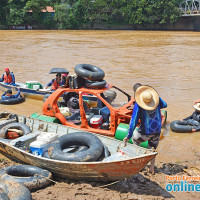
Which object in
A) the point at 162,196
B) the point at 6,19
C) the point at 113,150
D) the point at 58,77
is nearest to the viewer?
the point at 162,196

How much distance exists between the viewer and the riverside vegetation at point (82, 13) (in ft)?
180

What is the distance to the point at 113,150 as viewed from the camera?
20.3ft

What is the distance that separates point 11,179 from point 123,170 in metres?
2.17

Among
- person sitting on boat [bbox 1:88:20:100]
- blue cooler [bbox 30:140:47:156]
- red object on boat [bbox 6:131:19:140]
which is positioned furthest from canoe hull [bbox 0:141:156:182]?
person sitting on boat [bbox 1:88:20:100]

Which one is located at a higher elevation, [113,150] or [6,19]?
[6,19]

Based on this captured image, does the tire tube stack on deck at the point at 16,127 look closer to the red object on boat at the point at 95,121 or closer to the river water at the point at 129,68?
the red object on boat at the point at 95,121

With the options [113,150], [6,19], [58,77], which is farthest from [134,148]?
[6,19]

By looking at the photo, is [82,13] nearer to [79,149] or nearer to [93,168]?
[79,149]

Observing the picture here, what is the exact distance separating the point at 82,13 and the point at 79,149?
183 feet

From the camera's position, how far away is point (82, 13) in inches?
2279

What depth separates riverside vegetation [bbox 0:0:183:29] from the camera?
180ft

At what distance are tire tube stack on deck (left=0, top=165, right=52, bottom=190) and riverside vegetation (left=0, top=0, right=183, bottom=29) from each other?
53372 millimetres

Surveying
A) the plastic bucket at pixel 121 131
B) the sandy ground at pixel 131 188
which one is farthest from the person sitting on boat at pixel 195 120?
A: the plastic bucket at pixel 121 131

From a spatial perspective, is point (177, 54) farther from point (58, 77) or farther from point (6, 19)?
point (6, 19)
